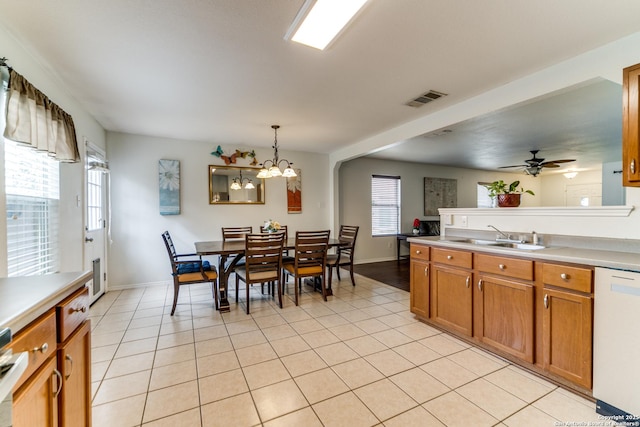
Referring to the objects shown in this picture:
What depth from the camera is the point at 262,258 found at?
3.34m

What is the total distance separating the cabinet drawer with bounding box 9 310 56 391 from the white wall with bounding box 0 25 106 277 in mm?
1126

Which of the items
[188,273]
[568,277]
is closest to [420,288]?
[568,277]

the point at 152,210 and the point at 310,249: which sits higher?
→ the point at 152,210

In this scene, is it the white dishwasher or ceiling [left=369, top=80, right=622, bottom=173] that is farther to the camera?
ceiling [left=369, top=80, right=622, bottom=173]

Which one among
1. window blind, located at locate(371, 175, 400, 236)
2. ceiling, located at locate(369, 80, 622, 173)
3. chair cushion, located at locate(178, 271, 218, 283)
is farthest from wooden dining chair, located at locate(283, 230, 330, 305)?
window blind, located at locate(371, 175, 400, 236)

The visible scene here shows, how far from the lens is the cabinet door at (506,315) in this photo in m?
2.03

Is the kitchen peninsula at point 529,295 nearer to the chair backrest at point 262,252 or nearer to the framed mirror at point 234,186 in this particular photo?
the chair backrest at point 262,252

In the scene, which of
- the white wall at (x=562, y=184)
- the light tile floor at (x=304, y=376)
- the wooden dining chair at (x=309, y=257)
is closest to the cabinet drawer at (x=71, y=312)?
the light tile floor at (x=304, y=376)

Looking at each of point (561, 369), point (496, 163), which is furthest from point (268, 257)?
point (496, 163)

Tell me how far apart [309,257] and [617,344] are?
9.09 feet

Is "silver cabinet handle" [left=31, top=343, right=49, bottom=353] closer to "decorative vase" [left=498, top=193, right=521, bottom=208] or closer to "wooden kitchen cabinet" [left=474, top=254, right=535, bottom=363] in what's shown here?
"wooden kitchen cabinet" [left=474, top=254, right=535, bottom=363]

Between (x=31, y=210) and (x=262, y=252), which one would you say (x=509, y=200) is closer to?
(x=262, y=252)

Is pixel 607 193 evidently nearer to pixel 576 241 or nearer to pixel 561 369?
pixel 576 241

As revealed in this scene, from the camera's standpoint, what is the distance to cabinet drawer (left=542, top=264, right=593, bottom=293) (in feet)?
5.65
